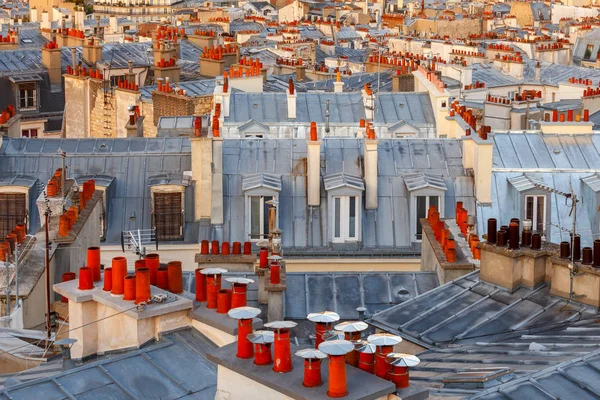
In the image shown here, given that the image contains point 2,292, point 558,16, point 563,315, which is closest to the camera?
point 563,315

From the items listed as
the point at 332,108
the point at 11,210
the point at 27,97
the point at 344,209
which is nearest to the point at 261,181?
the point at 344,209

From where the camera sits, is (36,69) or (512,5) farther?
(512,5)

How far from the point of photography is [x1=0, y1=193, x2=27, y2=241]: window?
25875 millimetres

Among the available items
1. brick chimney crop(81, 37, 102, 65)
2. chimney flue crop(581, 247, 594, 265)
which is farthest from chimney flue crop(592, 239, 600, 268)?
brick chimney crop(81, 37, 102, 65)

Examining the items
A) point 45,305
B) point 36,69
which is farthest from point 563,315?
point 36,69

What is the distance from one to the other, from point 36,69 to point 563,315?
3423cm

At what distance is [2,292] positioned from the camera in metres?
17.0

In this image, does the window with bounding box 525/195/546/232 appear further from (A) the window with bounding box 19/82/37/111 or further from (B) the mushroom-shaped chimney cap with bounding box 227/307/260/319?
(A) the window with bounding box 19/82/37/111

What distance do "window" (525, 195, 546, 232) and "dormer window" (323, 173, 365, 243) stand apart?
3.25 meters

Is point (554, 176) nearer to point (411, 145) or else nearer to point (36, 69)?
point (411, 145)

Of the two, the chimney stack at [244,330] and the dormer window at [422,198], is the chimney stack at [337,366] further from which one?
the dormer window at [422,198]

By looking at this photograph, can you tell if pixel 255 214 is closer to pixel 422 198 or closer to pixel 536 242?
pixel 422 198

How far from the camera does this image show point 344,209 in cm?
2625

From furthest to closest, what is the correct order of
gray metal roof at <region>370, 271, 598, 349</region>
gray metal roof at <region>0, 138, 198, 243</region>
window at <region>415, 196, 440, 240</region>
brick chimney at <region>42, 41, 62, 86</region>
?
brick chimney at <region>42, 41, 62, 86</region> < gray metal roof at <region>0, 138, 198, 243</region> < window at <region>415, 196, 440, 240</region> < gray metal roof at <region>370, 271, 598, 349</region>
